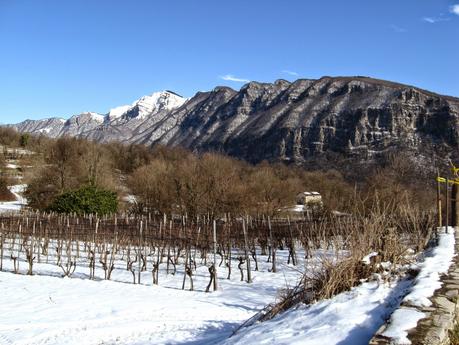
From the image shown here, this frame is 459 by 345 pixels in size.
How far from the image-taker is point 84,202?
1043 inches

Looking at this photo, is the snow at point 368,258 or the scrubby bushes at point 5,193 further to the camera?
the scrubby bushes at point 5,193

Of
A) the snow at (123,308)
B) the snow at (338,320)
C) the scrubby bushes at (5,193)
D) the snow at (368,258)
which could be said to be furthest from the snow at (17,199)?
the snow at (338,320)

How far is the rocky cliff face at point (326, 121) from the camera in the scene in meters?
63.9

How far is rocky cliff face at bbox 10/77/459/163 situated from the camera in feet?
210

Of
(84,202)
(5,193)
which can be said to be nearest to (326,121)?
(5,193)

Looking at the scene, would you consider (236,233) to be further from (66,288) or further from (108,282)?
(66,288)

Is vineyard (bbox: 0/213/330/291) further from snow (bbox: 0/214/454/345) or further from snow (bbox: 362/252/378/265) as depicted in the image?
snow (bbox: 362/252/378/265)

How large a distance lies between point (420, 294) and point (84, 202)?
82.3 ft

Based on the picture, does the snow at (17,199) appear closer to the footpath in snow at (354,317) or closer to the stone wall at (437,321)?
the footpath in snow at (354,317)

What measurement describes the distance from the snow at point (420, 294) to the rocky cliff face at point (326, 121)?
181 feet

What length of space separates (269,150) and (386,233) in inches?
3228

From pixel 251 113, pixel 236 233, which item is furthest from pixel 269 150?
pixel 236 233

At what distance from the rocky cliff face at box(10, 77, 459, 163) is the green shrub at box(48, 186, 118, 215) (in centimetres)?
4235

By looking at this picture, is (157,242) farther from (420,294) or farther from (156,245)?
(420,294)
